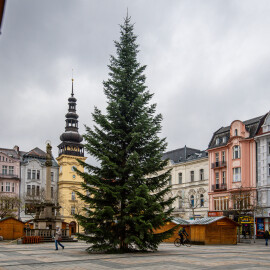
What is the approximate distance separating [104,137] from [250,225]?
33065 millimetres

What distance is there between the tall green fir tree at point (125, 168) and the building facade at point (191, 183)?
1390 inches

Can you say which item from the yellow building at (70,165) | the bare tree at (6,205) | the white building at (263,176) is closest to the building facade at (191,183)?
the white building at (263,176)

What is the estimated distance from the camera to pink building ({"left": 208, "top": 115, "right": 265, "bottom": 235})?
2010 inches

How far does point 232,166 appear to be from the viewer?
2119 inches

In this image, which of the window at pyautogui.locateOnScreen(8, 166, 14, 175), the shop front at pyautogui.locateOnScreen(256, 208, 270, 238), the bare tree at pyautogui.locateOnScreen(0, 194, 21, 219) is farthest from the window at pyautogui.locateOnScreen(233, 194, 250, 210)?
the window at pyautogui.locateOnScreen(8, 166, 14, 175)

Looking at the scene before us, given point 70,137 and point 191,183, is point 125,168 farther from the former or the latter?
point 70,137

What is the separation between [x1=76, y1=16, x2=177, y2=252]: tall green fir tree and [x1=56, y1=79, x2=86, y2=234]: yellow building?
177ft

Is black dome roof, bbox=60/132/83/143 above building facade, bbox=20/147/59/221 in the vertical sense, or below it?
above

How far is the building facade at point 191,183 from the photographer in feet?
193

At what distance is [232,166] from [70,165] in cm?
3737

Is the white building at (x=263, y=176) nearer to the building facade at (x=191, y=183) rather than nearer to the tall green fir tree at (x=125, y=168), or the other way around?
the building facade at (x=191, y=183)

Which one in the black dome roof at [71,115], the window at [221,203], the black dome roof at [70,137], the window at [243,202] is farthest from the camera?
the black dome roof at [71,115]

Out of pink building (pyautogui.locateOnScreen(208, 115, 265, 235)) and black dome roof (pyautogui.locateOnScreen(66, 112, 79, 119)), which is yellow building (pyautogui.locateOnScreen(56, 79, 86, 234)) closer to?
black dome roof (pyautogui.locateOnScreen(66, 112, 79, 119))

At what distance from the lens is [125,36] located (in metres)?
24.1
